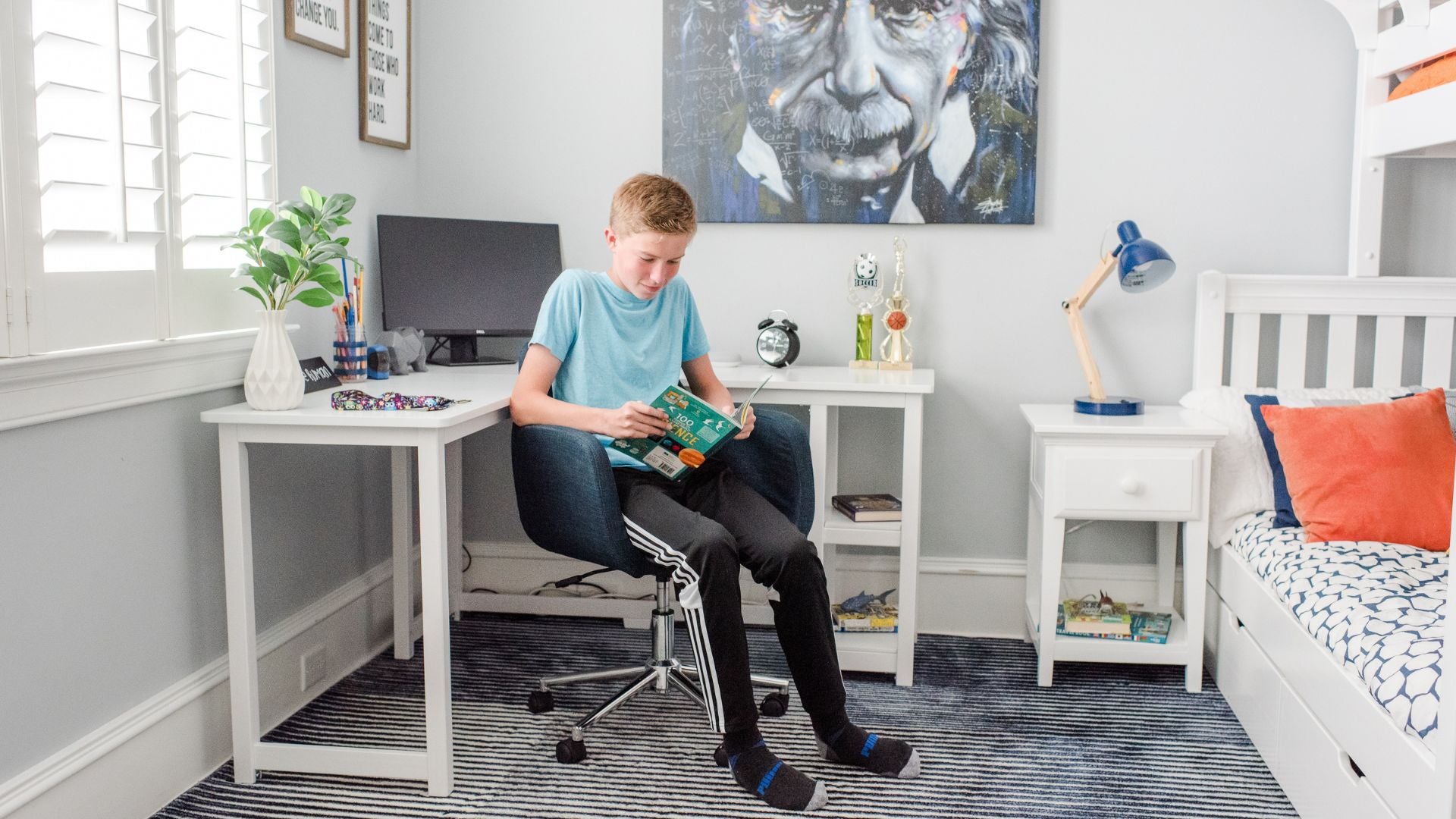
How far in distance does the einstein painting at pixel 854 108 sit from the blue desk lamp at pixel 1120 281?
0.92 ft

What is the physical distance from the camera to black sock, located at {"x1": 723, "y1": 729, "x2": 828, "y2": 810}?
1.95m

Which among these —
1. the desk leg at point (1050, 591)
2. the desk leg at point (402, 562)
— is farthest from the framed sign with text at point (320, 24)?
the desk leg at point (1050, 591)

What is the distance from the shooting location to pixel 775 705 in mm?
2365

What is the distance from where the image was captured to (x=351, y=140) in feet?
8.75

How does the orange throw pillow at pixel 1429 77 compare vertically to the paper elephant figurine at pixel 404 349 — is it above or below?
above

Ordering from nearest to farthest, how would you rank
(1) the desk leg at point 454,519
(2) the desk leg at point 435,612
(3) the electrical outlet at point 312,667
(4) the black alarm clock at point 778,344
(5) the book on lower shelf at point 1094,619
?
1. (2) the desk leg at point 435,612
2. (3) the electrical outlet at point 312,667
3. (5) the book on lower shelf at point 1094,619
4. (4) the black alarm clock at point 778,344
5. (1) the desk leg at point 454,519

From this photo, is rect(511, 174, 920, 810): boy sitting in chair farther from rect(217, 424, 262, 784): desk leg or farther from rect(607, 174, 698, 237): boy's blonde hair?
rect(217, 424, 262, 784): desk leg

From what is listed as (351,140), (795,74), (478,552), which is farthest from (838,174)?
(478,552)

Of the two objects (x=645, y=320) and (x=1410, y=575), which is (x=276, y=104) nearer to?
(x=645, y=320)

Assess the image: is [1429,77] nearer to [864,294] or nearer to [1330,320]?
[1330,320]

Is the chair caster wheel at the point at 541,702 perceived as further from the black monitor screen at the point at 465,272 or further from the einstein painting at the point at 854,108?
the einstein painting at the point at 854,108

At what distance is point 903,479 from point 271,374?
1353 mm

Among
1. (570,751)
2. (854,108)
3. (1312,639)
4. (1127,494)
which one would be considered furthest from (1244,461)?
(570,751)

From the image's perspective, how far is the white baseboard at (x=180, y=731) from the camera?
1750 millimetres
